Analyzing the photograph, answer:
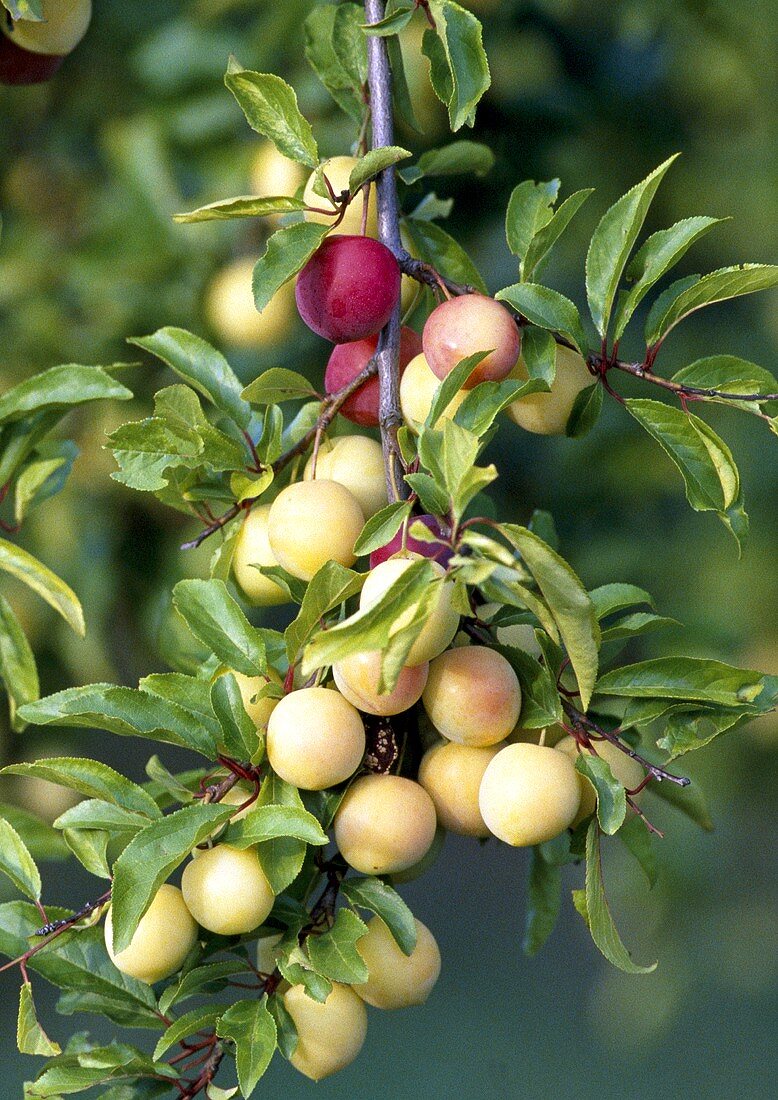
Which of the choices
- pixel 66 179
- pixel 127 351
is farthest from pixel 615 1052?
pixel 66 179

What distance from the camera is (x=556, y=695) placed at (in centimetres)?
60

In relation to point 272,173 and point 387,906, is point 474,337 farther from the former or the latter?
point 272,173

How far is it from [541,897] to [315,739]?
255 mm

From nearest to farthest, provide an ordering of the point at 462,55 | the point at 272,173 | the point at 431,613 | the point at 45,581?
1. the point at 431,613
2. the point at 462,55
3. the point at 45,581
4. the point at 272,173

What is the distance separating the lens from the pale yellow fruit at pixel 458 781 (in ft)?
2.02

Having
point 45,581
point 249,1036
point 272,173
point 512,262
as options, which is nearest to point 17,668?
point 45,581

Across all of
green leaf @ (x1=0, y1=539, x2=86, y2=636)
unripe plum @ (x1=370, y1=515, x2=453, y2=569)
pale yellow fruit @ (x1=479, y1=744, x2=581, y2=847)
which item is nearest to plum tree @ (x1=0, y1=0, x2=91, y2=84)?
green leaf @ (x1=0, y1=539, x2=86, y2=636)

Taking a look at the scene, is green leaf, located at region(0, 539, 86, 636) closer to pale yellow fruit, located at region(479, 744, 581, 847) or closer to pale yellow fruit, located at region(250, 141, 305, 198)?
pale yellow fruit, located at region(479, 744, 581, 847)

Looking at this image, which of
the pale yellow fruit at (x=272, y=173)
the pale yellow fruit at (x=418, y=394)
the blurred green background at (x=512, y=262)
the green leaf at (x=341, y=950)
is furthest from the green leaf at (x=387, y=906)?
the pale yellow fruit at (x=272, y=173)

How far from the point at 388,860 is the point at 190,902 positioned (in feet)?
0.31

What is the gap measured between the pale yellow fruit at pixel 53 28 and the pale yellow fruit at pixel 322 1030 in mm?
588

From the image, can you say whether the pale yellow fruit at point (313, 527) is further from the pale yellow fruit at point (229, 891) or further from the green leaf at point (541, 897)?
the green leaf at point (541, 897)

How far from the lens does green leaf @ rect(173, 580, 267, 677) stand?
608mm

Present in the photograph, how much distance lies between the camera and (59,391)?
0.74 metres
